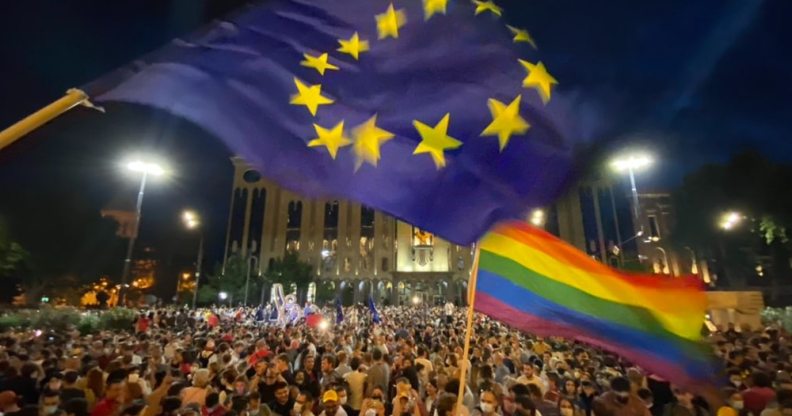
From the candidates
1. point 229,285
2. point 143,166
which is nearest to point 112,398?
point 143,166

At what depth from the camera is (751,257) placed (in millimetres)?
42188

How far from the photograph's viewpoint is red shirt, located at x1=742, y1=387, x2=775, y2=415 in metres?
6.33

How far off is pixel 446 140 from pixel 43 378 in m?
8.15

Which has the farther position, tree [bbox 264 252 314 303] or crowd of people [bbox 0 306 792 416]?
tree [bbox 264 252 314 303]

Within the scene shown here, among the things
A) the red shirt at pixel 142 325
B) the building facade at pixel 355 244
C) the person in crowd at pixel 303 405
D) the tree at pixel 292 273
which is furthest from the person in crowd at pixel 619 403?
the building facade at pixel 355 244

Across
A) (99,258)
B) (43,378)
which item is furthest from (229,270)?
(43,378)

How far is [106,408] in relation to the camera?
586cm

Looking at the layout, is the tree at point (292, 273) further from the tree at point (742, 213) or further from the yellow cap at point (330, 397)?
the yellow cap at point (330, 397)

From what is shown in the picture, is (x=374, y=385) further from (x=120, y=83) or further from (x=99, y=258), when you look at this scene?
(x=99, y=258)

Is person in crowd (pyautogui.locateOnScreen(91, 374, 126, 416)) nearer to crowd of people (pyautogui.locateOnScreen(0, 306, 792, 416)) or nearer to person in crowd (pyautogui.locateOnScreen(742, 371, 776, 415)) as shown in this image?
crowd of people (pyautogui.locateOnScreen(0, 306, 792, 416))

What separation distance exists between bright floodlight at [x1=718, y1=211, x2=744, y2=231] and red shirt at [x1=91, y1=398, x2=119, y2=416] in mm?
42944

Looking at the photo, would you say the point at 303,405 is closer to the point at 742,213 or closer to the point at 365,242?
the point at 742,213

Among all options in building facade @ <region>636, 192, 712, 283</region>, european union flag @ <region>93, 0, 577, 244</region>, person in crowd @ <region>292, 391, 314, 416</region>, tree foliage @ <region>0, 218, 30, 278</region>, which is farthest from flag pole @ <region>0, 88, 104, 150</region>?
building facade @ <region>636, 192, 712, 283</region>

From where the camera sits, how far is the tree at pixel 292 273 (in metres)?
68.2
